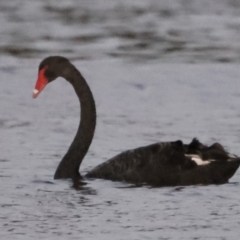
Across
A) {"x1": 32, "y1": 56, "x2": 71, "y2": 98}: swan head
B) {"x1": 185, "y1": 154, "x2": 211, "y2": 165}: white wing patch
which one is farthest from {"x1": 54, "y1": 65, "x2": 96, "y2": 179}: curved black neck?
{"x1": 185, "y1": 154, "x2": 211, "y2": 165}: white wing patch

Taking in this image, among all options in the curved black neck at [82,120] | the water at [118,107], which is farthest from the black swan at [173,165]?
the curved black neck at [82,120]

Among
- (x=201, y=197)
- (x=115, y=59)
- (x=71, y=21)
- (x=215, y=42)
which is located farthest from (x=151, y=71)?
(x=201, y=197)

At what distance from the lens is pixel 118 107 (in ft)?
39.5

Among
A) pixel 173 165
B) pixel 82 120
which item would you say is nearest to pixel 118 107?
pixel 82 120

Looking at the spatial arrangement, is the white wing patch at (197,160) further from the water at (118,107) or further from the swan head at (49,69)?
the swan head at (49,69)

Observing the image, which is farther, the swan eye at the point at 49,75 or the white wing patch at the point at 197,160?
the swan eye at the point at 49,75

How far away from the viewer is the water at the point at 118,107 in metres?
7.25

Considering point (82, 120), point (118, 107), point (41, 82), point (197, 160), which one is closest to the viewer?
point (197, 160)

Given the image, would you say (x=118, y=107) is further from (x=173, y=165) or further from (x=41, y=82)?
(x=173, y=165)

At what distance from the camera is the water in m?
7.25

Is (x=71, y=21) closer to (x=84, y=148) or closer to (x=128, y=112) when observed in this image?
(x=128, y=112)

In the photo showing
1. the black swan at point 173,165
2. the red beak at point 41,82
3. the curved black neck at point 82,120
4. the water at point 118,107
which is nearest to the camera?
the water at point 118,107

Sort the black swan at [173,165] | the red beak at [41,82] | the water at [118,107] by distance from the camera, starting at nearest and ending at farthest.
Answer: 1. the water at [118,107]
2. the black swan at [173,165]
3. the red beak at [41,82]

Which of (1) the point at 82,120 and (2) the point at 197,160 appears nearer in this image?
(2) the point at 197,160
